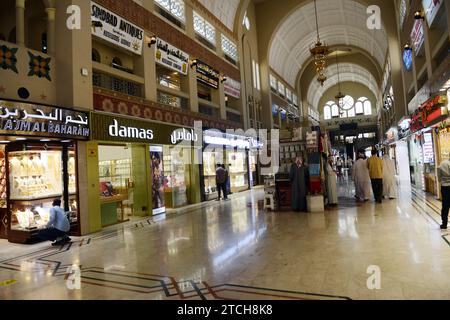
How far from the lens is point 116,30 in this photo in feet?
29.1

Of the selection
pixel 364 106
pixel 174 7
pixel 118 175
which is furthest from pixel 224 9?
pixel 364 106

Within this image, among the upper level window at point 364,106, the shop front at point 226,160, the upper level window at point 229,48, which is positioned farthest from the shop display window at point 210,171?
the upper level window at point 364,106

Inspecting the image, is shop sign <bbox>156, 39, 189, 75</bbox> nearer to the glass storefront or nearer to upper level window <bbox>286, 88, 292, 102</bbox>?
the glass storefront

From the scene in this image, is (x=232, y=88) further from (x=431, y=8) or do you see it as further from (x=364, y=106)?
(x=364, y=106)

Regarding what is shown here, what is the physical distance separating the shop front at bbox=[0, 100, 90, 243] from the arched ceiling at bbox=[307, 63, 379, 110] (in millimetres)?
30209

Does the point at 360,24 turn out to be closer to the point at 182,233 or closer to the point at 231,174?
the point at 231,174

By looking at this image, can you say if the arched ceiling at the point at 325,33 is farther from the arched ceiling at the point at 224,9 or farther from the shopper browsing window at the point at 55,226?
the shopper browsing window at the point at 55,226

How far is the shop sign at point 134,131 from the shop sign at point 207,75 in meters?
2.69

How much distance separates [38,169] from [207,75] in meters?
8.35

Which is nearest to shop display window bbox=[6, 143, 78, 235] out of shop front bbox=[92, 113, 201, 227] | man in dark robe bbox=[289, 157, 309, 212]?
shop front bbox=[92, 113, 201, 227]
